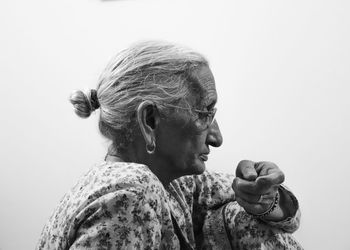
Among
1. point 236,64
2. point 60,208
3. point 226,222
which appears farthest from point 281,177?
point 236,64

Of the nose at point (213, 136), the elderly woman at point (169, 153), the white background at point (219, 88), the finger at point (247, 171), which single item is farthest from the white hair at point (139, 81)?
the white background at point (219, 88)

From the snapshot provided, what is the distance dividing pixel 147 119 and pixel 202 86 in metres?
0.14

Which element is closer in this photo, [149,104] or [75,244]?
[75,244]

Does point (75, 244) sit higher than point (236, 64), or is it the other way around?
point (236, 64)

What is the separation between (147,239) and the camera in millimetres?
778

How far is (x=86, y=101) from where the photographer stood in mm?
1048

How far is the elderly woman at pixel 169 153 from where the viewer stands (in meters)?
0.86

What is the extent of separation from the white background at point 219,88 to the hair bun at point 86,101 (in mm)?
582

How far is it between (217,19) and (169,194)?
0.74 meters

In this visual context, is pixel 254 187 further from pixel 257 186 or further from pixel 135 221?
pixel 135 221

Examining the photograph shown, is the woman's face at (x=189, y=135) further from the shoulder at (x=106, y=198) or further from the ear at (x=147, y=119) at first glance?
the shoulder at (x=106, y=198)

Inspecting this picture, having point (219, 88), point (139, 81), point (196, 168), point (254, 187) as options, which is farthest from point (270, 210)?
point (219, 88)

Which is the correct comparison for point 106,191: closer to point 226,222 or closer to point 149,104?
point 149,104

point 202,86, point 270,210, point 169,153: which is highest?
point 202,86
